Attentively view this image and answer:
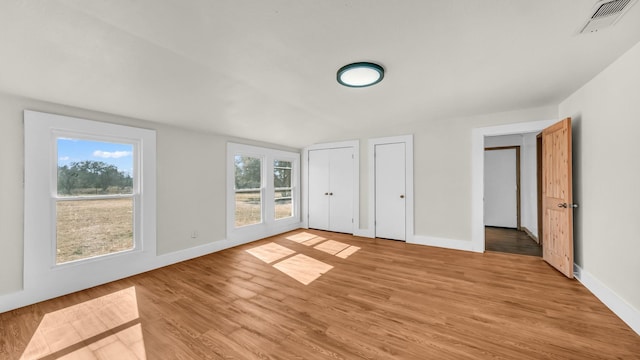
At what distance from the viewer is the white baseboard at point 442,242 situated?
401 cm

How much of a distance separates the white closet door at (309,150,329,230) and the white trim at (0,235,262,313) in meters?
1.86

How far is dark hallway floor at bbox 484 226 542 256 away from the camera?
405 cm

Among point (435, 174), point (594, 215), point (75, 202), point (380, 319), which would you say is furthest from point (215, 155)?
point (594, 215)

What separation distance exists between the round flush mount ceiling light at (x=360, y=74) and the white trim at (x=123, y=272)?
3.40 m

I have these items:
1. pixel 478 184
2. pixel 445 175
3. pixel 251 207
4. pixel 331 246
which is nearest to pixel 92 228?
pixel 251 207

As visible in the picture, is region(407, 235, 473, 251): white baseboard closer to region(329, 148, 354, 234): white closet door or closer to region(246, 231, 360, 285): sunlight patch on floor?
region(246, 231, 360, 285): sunlight patch on floor

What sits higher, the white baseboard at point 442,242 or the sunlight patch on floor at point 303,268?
the white baseboard at point 442,242

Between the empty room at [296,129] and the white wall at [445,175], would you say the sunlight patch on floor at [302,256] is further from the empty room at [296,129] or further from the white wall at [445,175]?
the white wall at [445,175]

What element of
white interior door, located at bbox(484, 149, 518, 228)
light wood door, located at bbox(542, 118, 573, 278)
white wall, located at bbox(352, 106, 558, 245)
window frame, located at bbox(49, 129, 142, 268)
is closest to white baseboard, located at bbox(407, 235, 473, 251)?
white wall, located at bbox(352, 106, 558, 245)

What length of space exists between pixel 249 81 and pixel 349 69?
1.06 metres

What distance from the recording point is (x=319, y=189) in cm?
573

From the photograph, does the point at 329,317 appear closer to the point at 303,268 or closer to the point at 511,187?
the point at 303,268

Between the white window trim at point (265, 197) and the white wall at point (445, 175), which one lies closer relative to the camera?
the white wall at point (445, 175)

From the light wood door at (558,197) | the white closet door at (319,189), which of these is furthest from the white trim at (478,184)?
the white closet door at (319,189)
